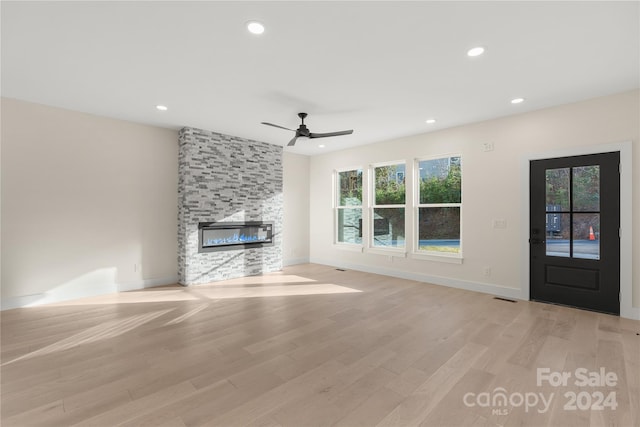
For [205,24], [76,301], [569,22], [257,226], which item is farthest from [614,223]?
[76,301]

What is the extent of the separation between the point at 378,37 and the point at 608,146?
3501mm

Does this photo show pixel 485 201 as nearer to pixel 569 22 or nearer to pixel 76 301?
pixel 569 22

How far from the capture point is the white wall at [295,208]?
7336 millimetres

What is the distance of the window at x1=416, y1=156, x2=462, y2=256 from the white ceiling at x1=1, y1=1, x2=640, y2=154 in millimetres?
1212

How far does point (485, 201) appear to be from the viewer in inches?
194

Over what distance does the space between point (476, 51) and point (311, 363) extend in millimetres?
3227

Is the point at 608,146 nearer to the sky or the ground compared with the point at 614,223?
nearer to the sky

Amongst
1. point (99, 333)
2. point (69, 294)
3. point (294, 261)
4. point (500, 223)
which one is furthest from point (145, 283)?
point (500, 223)

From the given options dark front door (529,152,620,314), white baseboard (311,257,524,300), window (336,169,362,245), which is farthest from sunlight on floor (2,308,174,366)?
dark front door (529,152,620,314)

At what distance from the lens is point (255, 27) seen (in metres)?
2.44

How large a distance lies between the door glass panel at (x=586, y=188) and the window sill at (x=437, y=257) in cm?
180

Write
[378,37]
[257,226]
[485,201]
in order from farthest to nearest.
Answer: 1. [257,226]
2. [485,201]
3. [378,37]

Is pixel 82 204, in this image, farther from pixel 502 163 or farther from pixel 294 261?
pixel 502 163

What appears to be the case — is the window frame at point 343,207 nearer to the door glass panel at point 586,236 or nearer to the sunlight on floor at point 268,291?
the sunlight on floor at point 268,291
